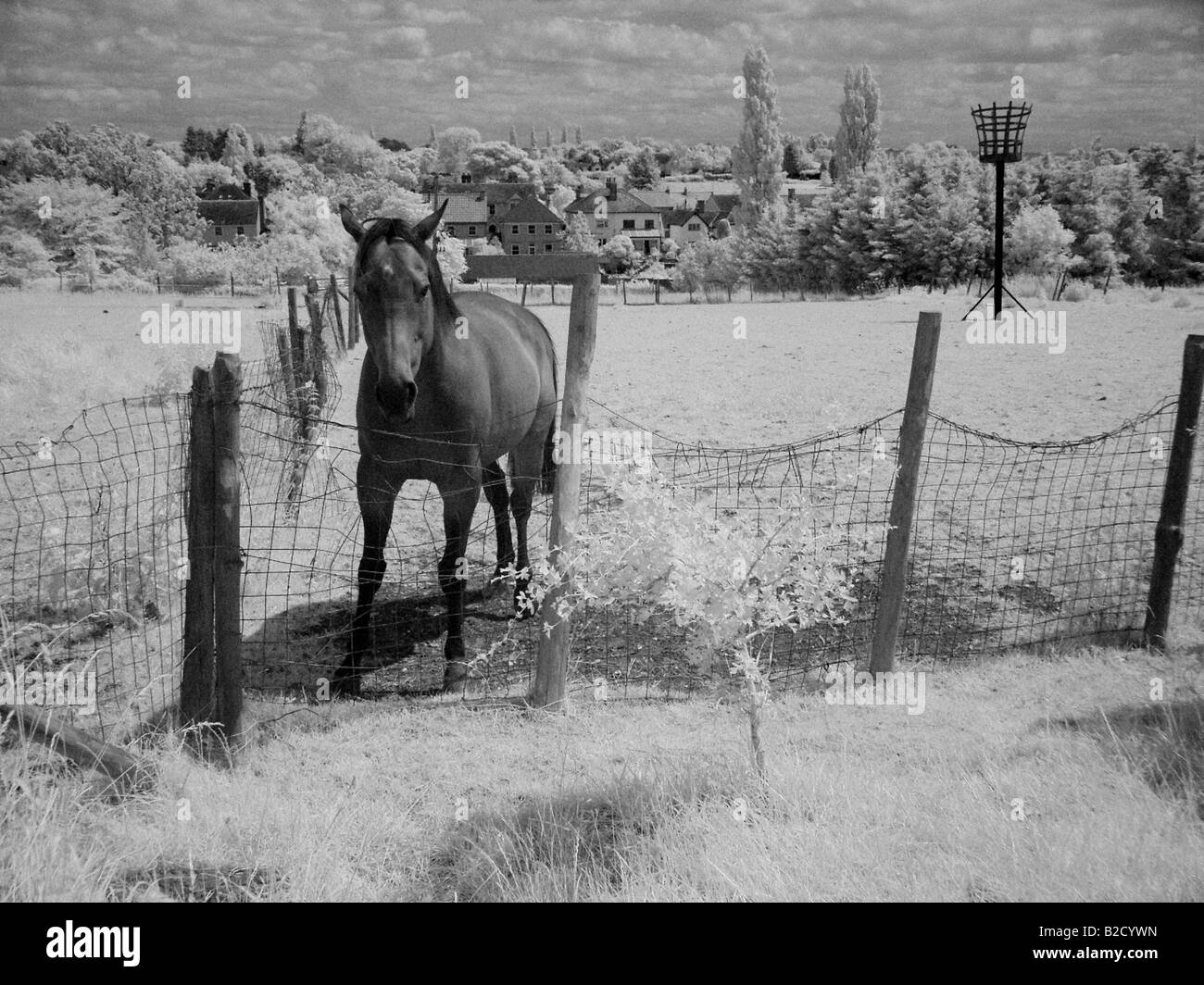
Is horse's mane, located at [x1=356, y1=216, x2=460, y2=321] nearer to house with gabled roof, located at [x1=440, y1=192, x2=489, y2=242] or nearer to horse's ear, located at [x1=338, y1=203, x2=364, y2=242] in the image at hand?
horse's ear, located at [x1=338, y1=203, x2=364, y2=242]

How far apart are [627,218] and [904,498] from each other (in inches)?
3805

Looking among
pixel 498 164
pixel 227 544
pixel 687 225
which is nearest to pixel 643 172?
pixel 498 164

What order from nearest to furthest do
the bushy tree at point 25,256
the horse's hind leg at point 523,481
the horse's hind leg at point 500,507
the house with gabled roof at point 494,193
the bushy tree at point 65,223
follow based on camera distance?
the horse's hind leg at point 500,507 → the horse's hind leg at point 523,481 → the bushy tree at point 25,256 → the bushy tree at point 65,223 → the house with gabled roof at point 494,193

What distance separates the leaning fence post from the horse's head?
0.78 m

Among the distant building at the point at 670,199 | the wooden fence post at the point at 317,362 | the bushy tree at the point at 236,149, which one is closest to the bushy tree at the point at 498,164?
the distant building at the point at 670,199

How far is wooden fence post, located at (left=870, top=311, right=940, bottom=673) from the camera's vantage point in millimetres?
5352

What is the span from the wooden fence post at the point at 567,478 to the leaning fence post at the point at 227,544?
4.81 ft

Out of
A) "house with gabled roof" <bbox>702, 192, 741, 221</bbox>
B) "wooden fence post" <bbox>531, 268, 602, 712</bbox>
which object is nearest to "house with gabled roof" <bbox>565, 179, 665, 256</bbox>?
"house with gabled roof" <bbox>702, 192, 741, 221</bbox>

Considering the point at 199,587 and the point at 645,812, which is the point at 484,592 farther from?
the point at 645,812

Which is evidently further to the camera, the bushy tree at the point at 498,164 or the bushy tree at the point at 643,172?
the bushy tree at the point at 643,172

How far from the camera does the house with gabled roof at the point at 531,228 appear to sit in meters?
85.3

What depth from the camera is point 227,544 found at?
4.40 metres

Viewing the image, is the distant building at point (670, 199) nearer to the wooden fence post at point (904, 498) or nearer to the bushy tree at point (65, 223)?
the bushy tree at point (65, 223)

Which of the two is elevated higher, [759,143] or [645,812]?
[759,143]
